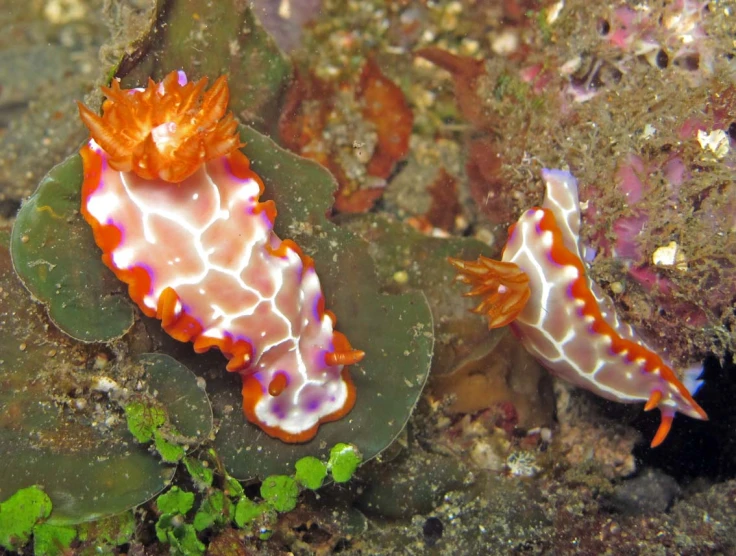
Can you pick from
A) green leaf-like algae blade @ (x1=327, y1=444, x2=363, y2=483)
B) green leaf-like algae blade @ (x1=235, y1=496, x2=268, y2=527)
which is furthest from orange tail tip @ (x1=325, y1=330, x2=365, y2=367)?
green leaf-like algae blade @ (x1=235, y1=496, x2=268, y2=527)

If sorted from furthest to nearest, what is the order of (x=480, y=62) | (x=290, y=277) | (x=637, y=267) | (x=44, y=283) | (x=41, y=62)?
(x=41, y=62) < (x=480, y=62) < (x=637, y=267) < (x=290, y=277) < (x=44, y=283)

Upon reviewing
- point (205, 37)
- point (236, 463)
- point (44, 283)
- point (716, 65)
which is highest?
point (205, 37)

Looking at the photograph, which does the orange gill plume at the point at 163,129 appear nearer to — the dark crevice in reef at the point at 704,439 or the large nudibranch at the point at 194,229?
the large nudibranch at the point at 194,229

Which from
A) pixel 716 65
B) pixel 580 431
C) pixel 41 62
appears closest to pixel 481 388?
pixel 580 431

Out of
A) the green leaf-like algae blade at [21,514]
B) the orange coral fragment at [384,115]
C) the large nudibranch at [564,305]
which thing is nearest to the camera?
the green leaf-like algae blade at [21,514]

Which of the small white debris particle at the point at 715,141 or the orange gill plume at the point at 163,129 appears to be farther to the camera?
the small white debris particle at the point at 715,141

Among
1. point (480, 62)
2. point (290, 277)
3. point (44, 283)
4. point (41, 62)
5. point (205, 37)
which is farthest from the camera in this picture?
point (41, 62)

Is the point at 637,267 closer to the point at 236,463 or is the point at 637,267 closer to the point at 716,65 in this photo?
the point at 716,65

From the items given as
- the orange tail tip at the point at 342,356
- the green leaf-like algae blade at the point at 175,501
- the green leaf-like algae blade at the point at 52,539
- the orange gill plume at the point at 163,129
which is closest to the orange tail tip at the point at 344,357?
the orange tail tip at the point at 342,356
